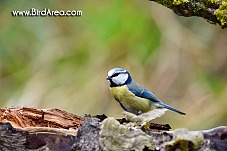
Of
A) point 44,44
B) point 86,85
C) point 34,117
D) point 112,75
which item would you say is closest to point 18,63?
point 44,44

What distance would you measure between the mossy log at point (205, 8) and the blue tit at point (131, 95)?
0.47 metres

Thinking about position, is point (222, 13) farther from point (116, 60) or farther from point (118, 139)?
point (116, 60)

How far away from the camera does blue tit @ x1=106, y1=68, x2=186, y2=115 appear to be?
6.05 ft

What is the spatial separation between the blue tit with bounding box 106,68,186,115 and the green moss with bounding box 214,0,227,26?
508 millimetres

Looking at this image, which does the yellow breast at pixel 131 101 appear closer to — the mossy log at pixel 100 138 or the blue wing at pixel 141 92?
the blue wing at pixel 141 92

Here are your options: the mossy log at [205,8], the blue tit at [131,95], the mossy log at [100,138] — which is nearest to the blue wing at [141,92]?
Answer: the blue tit at [131,95]

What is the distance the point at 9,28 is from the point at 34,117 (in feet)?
4.72

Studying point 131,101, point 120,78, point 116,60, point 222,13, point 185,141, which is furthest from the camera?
point 116,60

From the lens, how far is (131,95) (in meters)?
1.87

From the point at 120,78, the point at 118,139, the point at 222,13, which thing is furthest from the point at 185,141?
the point at 120,78

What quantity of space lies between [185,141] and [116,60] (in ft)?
5.35

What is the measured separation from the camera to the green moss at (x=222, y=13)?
4.51 ft

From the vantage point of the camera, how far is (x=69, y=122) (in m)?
1.32

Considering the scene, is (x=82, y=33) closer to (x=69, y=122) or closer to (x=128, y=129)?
(x=69, y=122)
